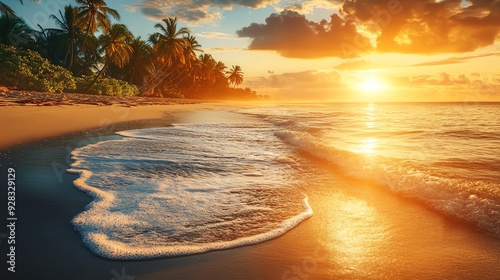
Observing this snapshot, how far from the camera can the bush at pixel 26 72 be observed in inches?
806

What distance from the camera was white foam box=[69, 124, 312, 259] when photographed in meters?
2.75

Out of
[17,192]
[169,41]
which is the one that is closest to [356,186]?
[17,192]

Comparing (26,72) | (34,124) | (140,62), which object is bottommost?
(34,124)

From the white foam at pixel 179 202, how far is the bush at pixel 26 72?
63.6 ft

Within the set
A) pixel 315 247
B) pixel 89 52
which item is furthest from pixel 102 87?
pixel 315 247

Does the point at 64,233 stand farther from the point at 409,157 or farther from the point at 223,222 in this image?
the point at 409,157

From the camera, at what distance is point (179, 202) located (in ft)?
12.4

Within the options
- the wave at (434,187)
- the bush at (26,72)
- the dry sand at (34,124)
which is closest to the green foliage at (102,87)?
the bush at (26,72)

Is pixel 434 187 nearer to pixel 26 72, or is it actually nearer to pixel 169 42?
pixel 26 72

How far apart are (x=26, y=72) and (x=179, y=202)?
77.3 ft

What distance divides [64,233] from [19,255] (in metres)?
0.43

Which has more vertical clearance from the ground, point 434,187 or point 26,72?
point 26,72

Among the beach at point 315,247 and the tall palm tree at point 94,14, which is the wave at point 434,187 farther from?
the tall palm tree at point 94,14

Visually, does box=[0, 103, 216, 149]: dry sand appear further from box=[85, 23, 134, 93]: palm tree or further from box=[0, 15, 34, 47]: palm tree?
box=[0, 15, 34, 47]: palm tree
